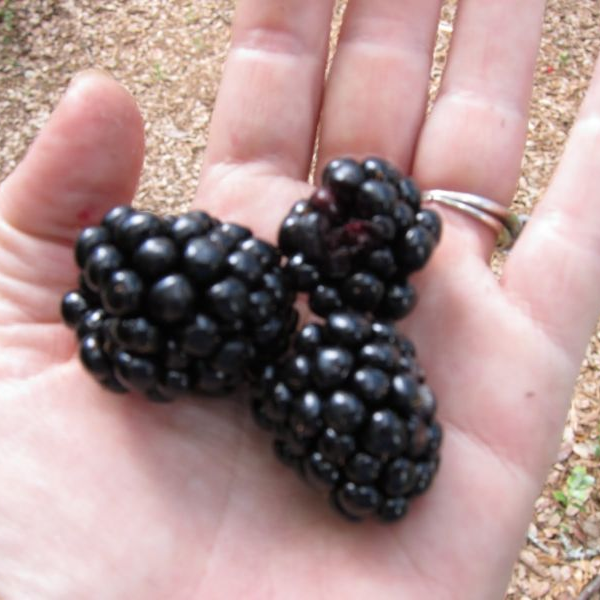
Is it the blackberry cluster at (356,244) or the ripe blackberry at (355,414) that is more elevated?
the blackberry cluster at (356,244)

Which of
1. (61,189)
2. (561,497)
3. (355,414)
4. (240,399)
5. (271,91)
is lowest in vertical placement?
(561,497)

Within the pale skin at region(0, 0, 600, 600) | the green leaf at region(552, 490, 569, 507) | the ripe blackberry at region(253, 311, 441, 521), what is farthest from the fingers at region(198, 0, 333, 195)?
the green leaf at region(552, 490, 569, 507)

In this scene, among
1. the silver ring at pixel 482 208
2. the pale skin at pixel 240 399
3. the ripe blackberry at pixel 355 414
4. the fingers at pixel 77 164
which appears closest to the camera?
the ripe blackberry at pixel 355 414

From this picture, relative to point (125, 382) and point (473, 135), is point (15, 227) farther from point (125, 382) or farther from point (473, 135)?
point (473, 135)

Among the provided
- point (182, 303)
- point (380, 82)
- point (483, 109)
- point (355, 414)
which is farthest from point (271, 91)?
point (355, 414)

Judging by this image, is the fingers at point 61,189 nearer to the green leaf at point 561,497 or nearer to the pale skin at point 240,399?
the pale skin at point 240,399

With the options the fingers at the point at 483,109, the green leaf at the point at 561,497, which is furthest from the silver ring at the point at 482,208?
the green leaf at the point at 561,497

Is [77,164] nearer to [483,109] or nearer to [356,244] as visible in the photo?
[356,244]
